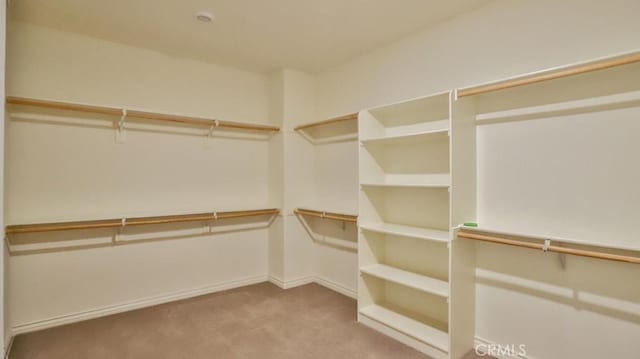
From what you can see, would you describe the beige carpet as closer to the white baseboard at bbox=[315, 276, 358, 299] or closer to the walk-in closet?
the walk-in closet

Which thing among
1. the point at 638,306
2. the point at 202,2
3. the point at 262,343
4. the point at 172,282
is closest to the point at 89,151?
the point at 172,282

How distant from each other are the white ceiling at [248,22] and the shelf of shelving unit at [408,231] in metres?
1.69

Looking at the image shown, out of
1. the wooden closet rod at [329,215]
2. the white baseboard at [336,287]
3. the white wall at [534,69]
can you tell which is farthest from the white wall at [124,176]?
the white wall at [534,69]

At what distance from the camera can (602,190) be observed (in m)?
1.88

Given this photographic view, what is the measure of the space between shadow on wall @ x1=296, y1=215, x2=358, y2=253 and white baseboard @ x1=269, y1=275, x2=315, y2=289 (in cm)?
46

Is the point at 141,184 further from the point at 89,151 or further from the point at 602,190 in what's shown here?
the point at 602,190

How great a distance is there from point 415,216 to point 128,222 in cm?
254

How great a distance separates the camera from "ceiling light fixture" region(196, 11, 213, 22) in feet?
8.33

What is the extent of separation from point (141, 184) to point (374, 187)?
7.46 feet

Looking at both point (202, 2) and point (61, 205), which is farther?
point (61, 205)

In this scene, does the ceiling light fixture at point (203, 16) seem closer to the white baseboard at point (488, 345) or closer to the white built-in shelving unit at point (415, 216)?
the white built-in shelving unit at point (415, 216)

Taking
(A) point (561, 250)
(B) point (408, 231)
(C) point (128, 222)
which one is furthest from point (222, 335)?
(A) point (561, 250)

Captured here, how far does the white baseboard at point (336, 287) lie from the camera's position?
3.47 m

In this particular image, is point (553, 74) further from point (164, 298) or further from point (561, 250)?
point (164, 298)
